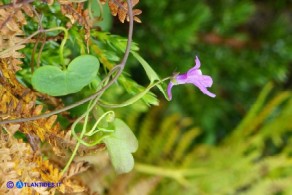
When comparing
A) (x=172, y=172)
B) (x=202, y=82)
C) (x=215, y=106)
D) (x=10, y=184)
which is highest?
(x=215, y=106)

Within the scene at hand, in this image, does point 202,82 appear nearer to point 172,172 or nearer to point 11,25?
point 11,25

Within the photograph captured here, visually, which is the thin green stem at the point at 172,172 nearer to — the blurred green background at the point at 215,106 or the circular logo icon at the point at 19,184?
the blurred green background at the point at 215,106

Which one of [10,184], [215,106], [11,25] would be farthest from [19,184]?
[215,106]

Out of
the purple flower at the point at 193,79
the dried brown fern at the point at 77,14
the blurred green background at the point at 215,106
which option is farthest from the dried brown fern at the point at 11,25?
the blurred green background at the point at 215,106

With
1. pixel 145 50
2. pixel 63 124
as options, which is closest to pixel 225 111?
pixel 145 50

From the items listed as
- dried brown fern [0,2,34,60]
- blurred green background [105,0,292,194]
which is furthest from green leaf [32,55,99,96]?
blurred green background [105,0,292,194]

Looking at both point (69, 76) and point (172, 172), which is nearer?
point (69, 76)

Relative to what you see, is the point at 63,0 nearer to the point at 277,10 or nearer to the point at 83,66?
the point at 83,66
